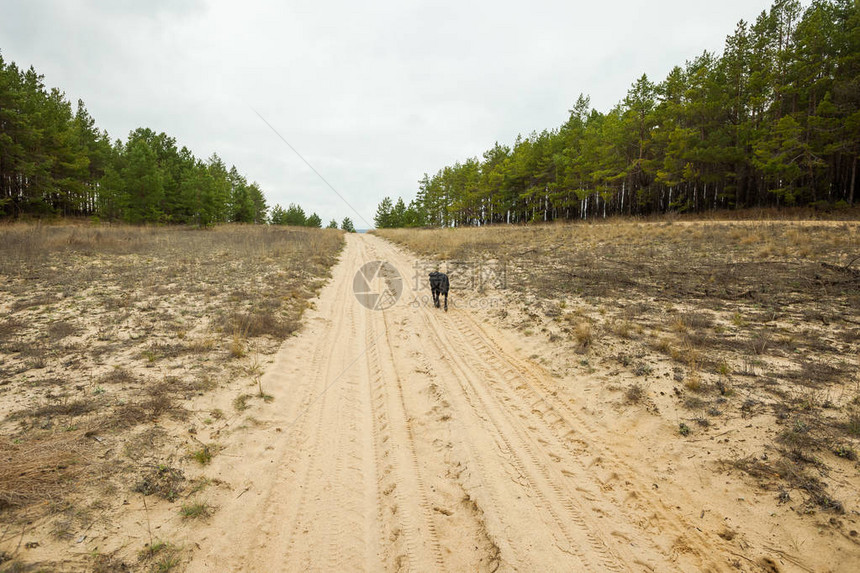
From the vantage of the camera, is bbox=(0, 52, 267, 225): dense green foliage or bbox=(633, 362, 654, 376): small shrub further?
bbox=(0, 52, 267, 225): dense green foliage

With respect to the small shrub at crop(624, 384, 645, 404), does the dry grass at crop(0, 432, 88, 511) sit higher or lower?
lower

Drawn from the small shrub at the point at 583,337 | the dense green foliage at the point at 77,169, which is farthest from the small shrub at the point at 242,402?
the dense green foliage at the point at 77,169

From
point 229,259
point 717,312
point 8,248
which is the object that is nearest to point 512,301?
point 717,312

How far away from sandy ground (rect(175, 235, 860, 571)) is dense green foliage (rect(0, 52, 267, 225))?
38.0 metres

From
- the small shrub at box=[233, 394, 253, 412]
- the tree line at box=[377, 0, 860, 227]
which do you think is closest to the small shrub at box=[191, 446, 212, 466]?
the small shrub at box=[233, 394, 253, 412]

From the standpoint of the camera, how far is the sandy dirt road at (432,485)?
3188 millimetres

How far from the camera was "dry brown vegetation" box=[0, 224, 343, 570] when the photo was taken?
3369 mm

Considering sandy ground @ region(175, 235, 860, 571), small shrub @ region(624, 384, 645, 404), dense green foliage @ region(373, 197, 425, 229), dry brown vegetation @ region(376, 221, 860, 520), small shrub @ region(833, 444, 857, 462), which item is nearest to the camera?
sandy ground @ region(175, 235, 860, 571)

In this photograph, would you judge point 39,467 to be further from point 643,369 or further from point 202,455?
point 643,369

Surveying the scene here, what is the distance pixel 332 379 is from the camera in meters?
6.59

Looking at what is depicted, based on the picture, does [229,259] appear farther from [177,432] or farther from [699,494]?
[699,494]

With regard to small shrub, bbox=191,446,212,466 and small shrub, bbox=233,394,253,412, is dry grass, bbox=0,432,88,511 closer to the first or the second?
small shrub, bbox=191,446,212,466

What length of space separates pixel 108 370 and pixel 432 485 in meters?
5.94

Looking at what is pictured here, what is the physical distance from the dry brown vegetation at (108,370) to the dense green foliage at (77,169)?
73.0 feet
